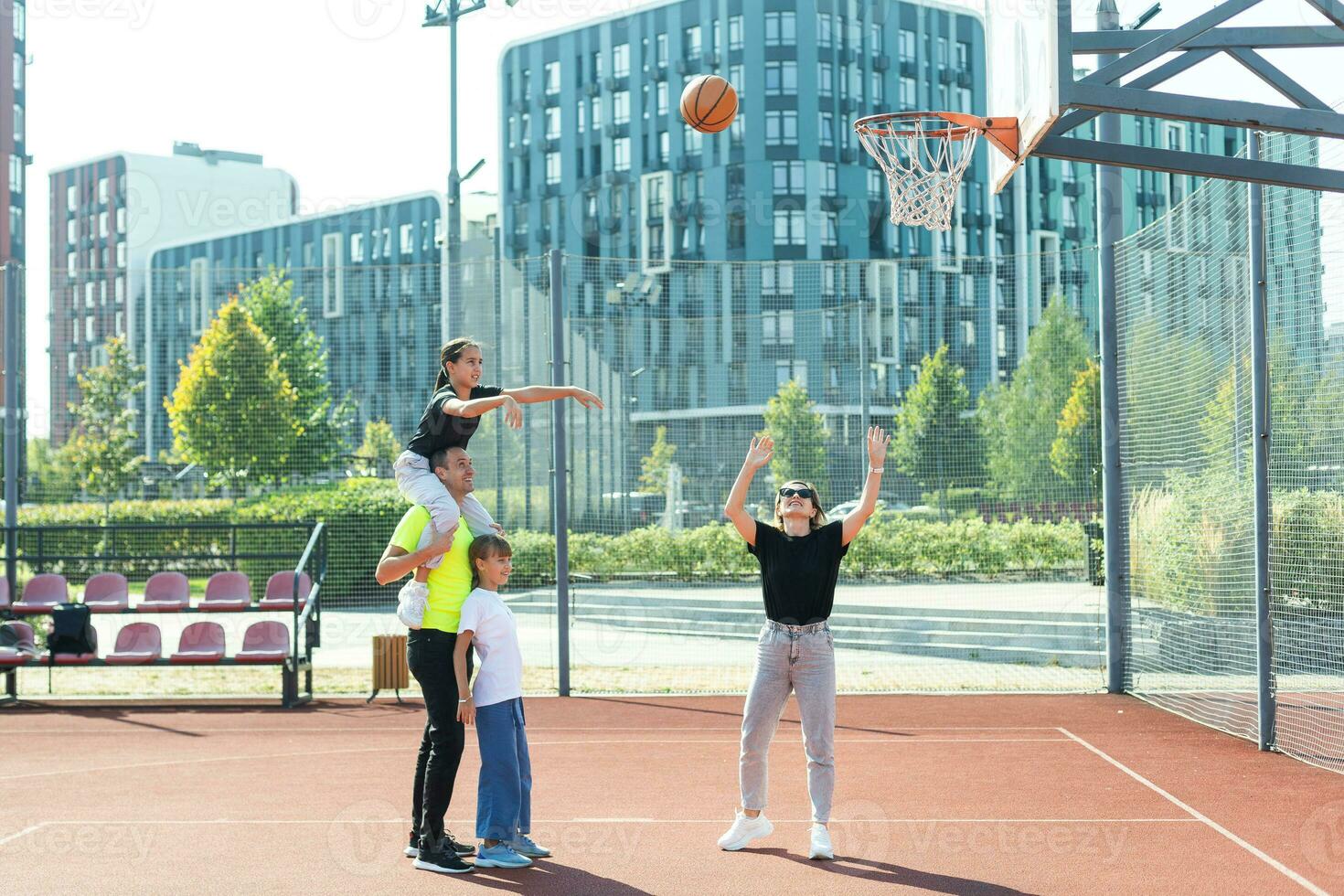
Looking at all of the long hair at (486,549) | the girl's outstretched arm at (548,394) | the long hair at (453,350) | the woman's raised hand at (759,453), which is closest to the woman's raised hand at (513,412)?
the girl's outstretched arm at (548,394)

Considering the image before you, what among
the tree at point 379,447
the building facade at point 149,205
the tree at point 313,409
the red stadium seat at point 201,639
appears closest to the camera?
the red stadium seat at point 201,639

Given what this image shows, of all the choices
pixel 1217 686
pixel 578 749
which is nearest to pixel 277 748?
pixel 578 749

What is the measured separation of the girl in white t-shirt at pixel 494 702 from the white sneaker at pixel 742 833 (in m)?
0.83

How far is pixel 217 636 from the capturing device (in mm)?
11828

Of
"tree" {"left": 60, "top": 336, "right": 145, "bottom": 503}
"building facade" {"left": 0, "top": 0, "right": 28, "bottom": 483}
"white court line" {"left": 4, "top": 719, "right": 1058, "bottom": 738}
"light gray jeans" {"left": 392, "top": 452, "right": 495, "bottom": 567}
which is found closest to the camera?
"light gray jeans" {"left": 392, "top": 452, "right": 495, "bottom": 567}

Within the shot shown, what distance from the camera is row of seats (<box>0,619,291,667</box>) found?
1137cm

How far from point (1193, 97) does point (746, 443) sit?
7776 millimetres

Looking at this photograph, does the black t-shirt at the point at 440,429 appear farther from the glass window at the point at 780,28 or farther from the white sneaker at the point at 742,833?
the glass window at the point at 780,28

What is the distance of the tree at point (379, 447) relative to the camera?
13656 millimetres

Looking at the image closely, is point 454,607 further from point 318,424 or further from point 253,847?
point 318,424

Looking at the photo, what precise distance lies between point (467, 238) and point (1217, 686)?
2323 inches

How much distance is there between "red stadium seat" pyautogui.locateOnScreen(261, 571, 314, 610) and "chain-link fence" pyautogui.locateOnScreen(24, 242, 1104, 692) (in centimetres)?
187

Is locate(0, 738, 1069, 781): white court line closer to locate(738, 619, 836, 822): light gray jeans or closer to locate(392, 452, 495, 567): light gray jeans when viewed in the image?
locate(738, 619, 836, 822): light gray jeans

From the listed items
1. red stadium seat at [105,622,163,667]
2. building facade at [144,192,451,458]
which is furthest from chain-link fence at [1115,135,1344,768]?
red stadium seat at [105,622,163,667]
